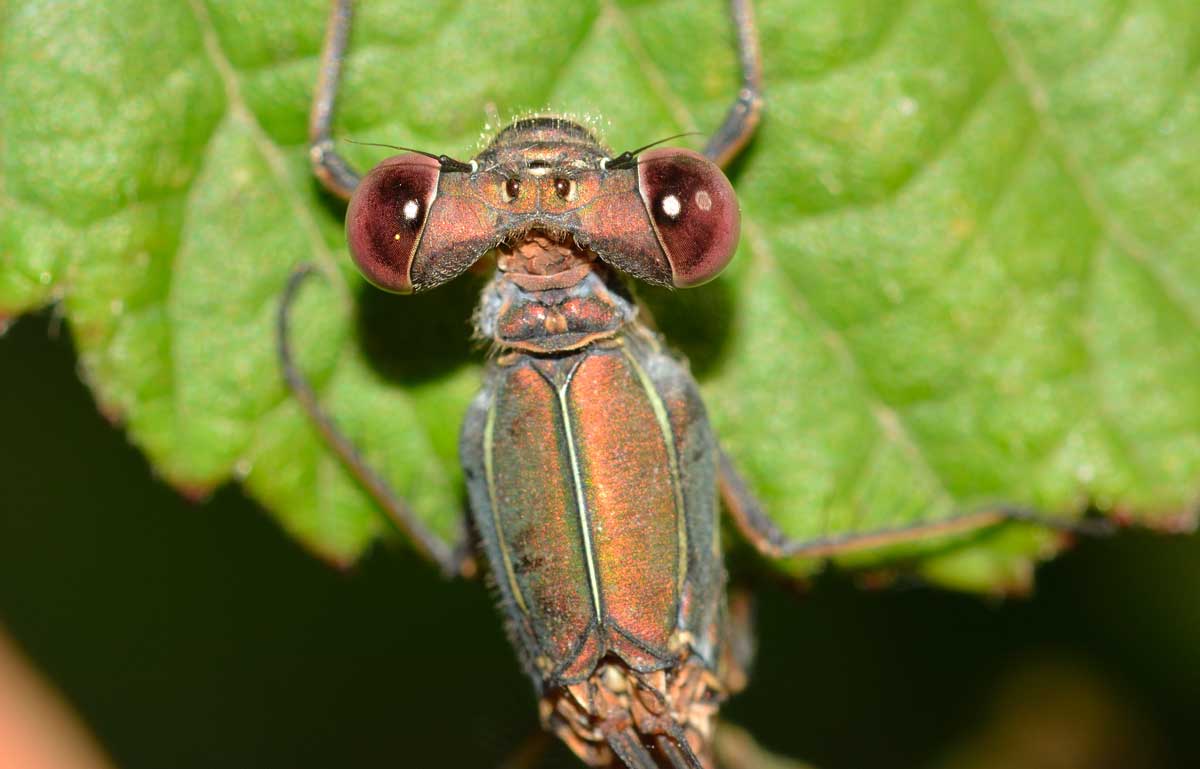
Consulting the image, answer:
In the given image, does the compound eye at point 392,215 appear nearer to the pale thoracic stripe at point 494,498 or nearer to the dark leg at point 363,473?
the pale thoracic stripe at point 494,498

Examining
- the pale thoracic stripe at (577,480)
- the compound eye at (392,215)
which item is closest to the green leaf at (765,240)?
the compound eye at (392,215)

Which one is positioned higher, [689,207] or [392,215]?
[392,215]

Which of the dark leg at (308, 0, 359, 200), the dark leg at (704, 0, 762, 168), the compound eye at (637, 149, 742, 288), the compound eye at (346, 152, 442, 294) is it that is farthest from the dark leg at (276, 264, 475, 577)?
the dark leg at (704, 0, 762, 168)

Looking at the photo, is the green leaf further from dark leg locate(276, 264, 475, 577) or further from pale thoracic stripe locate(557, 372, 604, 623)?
pale thoracic stripe locate(557, 372, 604, 623)

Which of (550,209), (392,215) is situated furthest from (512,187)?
(392,215)

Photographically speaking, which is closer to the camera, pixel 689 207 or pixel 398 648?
pixel 689 207

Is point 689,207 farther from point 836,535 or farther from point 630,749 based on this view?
point 630,749
